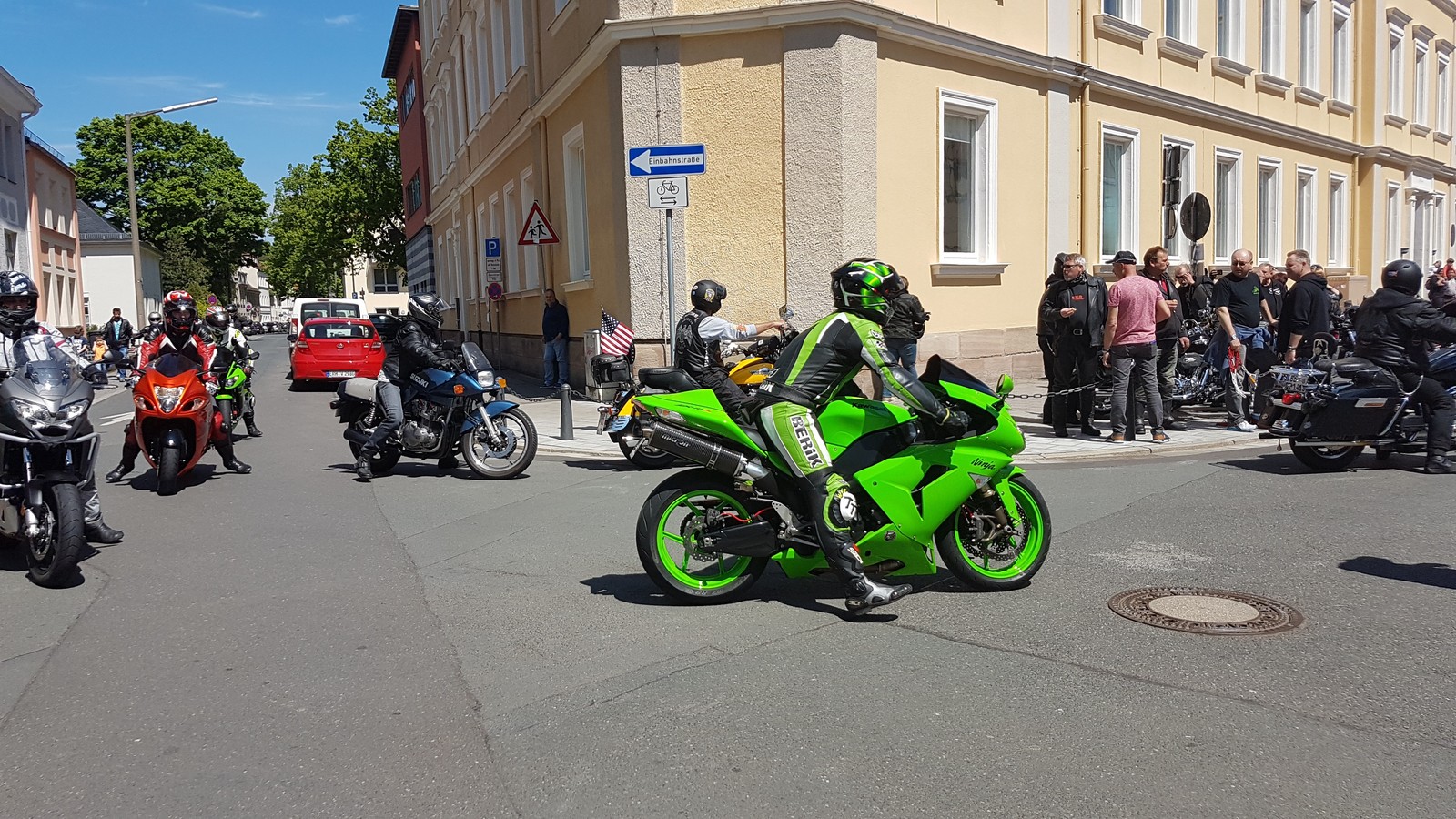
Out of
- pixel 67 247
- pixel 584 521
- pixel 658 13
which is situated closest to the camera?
pixel 584 521

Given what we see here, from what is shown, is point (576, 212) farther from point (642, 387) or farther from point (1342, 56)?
point (1342, 56)

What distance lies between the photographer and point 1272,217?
984 inches

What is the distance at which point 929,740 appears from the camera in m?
3.77

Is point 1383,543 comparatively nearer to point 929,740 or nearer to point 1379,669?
point 1379,669

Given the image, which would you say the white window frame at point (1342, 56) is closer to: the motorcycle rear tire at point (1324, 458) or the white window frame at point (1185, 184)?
the white window frame at point (1185, 184)

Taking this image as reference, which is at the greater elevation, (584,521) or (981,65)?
(981,65)

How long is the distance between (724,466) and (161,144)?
235ft

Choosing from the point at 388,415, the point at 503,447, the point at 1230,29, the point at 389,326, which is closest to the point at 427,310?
the point at 389,326

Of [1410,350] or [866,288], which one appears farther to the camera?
[1410,350]

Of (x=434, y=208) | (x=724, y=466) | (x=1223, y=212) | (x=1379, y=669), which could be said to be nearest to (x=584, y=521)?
(x=724, y=466)

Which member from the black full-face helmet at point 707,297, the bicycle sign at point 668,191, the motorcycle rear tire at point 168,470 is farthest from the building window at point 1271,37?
the motorcycle rear tire at point 168,470

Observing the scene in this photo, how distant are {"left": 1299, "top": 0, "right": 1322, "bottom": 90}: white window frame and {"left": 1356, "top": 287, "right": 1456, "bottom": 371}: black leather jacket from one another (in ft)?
63.1

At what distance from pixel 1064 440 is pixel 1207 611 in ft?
21.9

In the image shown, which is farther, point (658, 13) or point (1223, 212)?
point (1223, 212)
